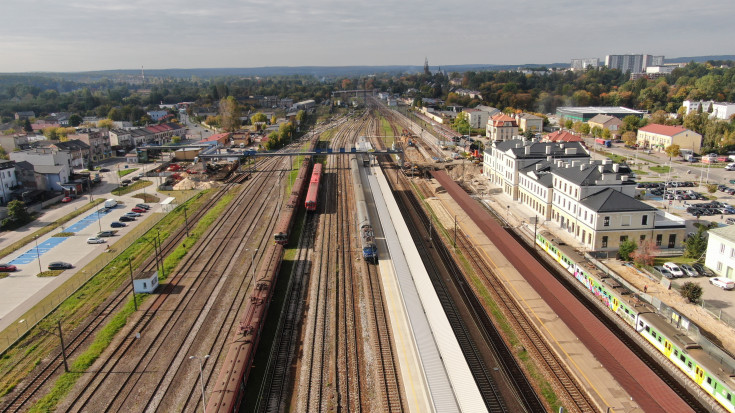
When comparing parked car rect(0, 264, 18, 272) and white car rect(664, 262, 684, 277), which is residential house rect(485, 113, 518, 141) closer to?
white car rect(664, 262, 684, 277)

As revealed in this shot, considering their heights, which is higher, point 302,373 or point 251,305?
point 251,305

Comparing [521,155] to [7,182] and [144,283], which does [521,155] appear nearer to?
[144,283]

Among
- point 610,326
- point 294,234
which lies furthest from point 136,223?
point 610,326

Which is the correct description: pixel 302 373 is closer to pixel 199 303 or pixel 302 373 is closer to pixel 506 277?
pixel 199 303

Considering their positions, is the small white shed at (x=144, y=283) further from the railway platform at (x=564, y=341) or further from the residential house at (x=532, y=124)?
the residential house at (x=532, y=124)

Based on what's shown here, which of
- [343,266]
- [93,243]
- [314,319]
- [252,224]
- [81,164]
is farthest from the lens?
[81,164]

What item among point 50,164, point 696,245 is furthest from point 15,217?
point 696,245

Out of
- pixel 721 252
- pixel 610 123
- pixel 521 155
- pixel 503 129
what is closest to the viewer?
pixel 721 252
